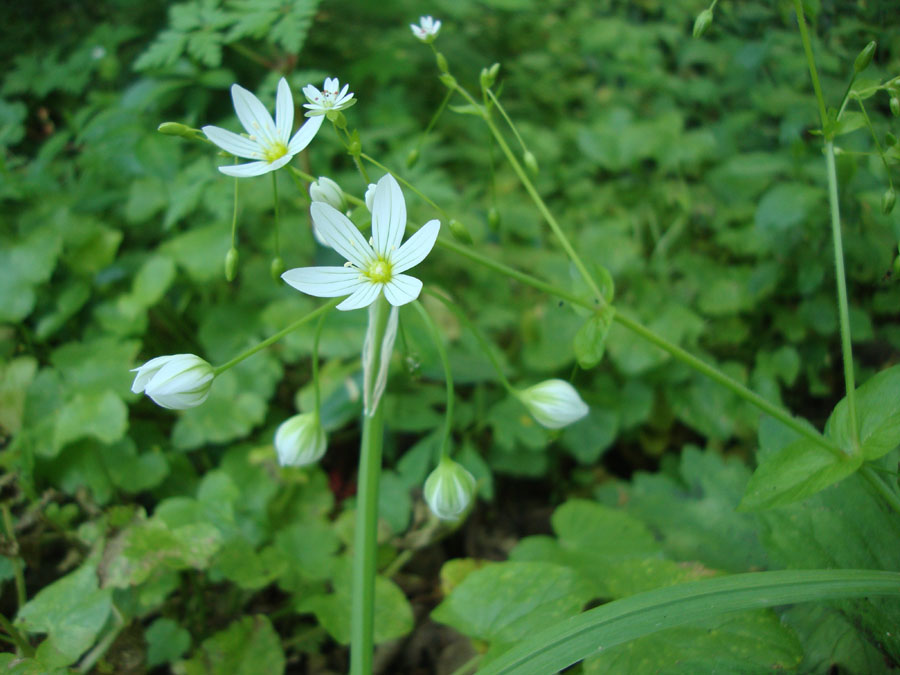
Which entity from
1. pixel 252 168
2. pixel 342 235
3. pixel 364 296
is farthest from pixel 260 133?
pixel 364 296

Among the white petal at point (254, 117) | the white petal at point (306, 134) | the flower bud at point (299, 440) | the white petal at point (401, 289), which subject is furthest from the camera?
the flower bud at point (299, 440)

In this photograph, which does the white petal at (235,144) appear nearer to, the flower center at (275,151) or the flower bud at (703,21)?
the flower center at (275,151)

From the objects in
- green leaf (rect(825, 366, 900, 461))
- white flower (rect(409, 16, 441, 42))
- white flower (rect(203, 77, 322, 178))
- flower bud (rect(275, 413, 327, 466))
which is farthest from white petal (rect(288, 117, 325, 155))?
green leaf (rect(825, 366, 900, 461))

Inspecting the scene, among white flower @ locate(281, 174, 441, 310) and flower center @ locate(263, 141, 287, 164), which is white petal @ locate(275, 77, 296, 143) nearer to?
flower center @ locate(263, 141, 287, 164)

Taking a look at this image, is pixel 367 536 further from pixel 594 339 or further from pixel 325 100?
pixel 325 100

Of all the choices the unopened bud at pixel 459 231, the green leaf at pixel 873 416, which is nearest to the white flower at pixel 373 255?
the unopened bud at pixel 459 231

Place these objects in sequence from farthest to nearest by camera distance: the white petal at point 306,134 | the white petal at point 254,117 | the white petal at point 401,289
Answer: the white petal at point 254,117, the white petal at point 306,134, the white petal at point 401,289

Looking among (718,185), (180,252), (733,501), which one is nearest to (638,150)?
(718,185)
